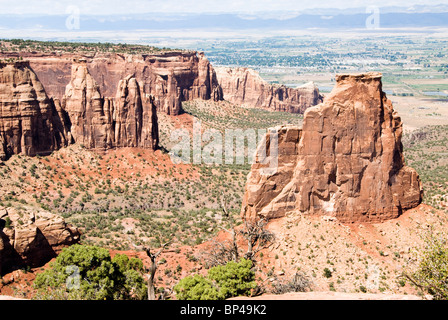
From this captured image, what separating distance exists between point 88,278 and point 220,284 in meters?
7.51

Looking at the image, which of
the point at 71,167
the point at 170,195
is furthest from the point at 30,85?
the point at 170,195

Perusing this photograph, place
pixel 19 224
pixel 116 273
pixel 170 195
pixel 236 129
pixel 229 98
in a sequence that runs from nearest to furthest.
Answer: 1. pixel 116 273
2. pixel 19 224
3. pixel 170 195
4. pixel 236 129
5. pixel 229 98

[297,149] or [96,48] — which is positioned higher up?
[96,48]

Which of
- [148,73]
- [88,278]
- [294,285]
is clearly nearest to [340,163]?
[294,285]

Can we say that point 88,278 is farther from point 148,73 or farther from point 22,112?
point 148,73

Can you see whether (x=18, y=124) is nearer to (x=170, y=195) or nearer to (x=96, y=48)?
(x=170, y=195)

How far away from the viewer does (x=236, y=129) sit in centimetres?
9531

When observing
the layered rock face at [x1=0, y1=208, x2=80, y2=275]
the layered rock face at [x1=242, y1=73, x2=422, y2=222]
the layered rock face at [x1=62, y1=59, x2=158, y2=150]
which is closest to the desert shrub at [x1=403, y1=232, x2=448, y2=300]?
the layered rock face at [x1=242, y1=73, x2=422, y2=222]

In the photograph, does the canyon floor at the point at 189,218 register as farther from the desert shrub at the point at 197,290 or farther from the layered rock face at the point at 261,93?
the layered rock face at the point at 261,93

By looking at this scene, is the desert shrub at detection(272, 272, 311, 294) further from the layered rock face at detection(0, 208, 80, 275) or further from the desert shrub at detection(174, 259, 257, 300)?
the layered rock face at detection(0, 208, 80, 275)

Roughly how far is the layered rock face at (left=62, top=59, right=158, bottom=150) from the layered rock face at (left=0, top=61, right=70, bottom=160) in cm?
401

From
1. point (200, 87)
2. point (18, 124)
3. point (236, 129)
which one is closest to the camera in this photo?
point (18, 124)
